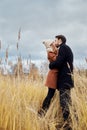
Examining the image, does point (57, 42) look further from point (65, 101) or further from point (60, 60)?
point (65, 101)

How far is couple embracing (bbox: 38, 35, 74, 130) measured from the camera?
24.5 ft

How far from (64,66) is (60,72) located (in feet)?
0.42

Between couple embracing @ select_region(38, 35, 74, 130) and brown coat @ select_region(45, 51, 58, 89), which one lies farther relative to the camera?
brown coat @ select_region(45, 51, 58, 89)

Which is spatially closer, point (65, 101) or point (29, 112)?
point (29, 112)

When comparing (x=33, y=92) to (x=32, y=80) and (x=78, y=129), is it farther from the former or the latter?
(x=78, y=129)

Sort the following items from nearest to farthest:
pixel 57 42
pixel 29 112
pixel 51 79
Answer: pixel 29 112
pixel 51 79
pixel 57 42

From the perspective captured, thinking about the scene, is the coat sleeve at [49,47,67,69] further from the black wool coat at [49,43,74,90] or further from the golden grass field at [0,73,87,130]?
the golden grass field at [0,73,87,130]

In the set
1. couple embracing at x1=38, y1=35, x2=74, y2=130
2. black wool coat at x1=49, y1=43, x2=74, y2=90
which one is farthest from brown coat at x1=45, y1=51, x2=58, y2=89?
black wool coat at x1=49, y1=43, x2=74, y2=90

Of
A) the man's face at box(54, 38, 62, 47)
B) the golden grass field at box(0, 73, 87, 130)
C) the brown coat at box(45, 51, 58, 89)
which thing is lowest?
the golden grass field at box(0, 73, 87, 130)

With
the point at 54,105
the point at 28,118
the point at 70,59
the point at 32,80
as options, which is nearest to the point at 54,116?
the point at 54,105

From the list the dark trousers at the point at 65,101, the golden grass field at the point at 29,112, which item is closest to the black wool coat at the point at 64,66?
the dark trousers at the point at 65,101

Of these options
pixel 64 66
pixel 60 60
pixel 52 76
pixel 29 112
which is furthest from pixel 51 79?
pixel 29 112

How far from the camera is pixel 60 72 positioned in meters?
7.75

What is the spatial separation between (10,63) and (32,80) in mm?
2038
